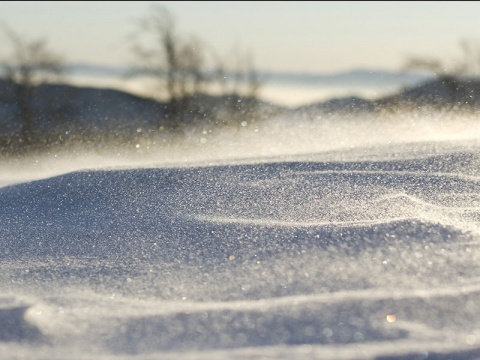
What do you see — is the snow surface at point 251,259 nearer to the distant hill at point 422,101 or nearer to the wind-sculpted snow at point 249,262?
the wind-sculpted snow at point 249,262

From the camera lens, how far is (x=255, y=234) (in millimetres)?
1945

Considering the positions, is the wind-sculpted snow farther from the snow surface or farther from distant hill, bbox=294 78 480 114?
distant hill, bbox=294 78 480 114

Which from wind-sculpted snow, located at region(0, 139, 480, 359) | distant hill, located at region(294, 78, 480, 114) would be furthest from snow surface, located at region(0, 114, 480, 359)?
distant hill, located at region(294, 78, 480, 114)

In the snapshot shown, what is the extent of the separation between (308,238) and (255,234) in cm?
16

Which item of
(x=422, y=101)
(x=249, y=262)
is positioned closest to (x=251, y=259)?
(x=249, y=262)

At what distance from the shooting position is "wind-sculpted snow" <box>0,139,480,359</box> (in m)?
1.27

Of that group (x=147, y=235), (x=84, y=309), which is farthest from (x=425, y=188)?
(x=84, y=309)

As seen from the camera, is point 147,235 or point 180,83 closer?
point 147,235

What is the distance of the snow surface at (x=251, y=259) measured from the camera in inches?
49.9

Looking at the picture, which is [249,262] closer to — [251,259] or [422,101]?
[251,259]

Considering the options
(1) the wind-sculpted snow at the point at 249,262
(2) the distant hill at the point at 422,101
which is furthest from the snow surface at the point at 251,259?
(2) the distant hill at the point at 422,101

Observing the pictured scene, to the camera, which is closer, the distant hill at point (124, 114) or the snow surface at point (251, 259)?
the snow surface at point (251, 259)

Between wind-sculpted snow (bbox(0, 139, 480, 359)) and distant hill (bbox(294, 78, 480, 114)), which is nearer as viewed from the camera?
wind-sculpted snow (bbox(0, 139, 480, 359))

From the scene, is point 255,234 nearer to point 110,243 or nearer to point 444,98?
point 110,243
